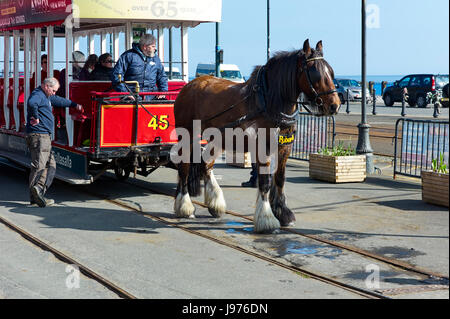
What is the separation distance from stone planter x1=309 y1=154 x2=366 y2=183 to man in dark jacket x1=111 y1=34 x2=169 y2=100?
11.0 feet

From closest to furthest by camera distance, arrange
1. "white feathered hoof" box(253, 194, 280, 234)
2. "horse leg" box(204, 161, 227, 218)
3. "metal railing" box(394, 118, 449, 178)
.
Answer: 1. "white feathered hoof" box(253, 194, 280, 234)
2. "horse leg" box(204, 161, 227, 218)
3. "metal railing" box(394, 118, 449, 178)

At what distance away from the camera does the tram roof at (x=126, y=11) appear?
1030 cm

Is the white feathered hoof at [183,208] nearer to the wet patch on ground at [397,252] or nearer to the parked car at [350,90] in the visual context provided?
the wet patch on ground at [397,252]

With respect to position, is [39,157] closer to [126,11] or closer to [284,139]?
[126,11]

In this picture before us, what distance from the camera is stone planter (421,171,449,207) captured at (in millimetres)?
9875

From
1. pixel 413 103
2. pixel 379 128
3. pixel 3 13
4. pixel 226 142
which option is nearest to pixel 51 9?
pixel 3 13

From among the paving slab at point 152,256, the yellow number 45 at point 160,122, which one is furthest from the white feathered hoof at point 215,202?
the yellow number 45 at point 160,122

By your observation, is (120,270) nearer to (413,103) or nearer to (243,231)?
(243,231)

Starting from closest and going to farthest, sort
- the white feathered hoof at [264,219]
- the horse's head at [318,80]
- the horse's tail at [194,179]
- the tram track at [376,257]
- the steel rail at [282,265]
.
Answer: the steel rail at [282,265] → the tram track at [376,257] → the horse's head at [318,80] → the white feathered hoof at [264,219] → the horse's tail at [194,179]

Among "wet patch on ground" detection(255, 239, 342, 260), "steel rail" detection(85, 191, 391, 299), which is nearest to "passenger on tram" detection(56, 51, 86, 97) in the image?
"steel rail" detection(85, 191, 391, 299)

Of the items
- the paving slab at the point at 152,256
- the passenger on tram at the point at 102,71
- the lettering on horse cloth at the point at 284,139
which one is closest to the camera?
the paving slab at the point at 152,256

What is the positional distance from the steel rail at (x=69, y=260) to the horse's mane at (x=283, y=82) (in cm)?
297

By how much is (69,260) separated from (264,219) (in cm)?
242

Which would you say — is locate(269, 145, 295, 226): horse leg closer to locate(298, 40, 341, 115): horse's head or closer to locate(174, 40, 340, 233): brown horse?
locate(174, 40, 340, 233): brown horse
